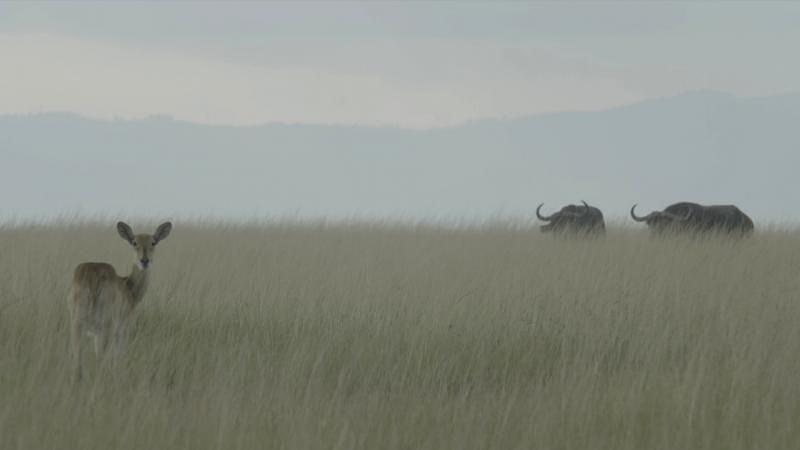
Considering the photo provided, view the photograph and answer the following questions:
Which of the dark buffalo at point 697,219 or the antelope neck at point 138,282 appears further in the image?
the dark buffalo at point 697,219

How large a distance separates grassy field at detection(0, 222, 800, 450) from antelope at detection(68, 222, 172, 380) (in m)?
0.20

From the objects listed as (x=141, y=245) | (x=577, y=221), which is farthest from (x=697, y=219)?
(x=141, y=245)

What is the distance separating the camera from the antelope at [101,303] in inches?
256

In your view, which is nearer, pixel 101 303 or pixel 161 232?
pixel 101 303

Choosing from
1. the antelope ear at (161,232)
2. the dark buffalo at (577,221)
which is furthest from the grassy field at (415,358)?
the dark buffalo at (577,221)

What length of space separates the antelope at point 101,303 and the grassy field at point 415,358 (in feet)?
0.66

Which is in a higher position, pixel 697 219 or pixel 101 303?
pixel 697 219

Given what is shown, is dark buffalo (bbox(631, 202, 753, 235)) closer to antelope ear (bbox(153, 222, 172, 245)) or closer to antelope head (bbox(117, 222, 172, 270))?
antelope ear (bbox(153, 222, 172, 245))

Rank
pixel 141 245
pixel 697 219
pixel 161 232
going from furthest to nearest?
pixel 697 219, pixel 161 232, pixel 141 245

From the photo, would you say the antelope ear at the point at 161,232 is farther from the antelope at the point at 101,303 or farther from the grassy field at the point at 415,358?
the grassy field at the point at 415,358

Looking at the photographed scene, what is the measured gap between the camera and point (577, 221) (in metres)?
19.5

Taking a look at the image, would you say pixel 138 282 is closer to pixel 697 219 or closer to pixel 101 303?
pixel 101 303

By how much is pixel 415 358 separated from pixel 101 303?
2.21m

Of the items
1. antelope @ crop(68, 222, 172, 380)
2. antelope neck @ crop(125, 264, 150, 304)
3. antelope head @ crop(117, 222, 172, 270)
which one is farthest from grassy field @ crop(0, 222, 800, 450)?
antelope head @ crop(117, 222, 172, 270)
